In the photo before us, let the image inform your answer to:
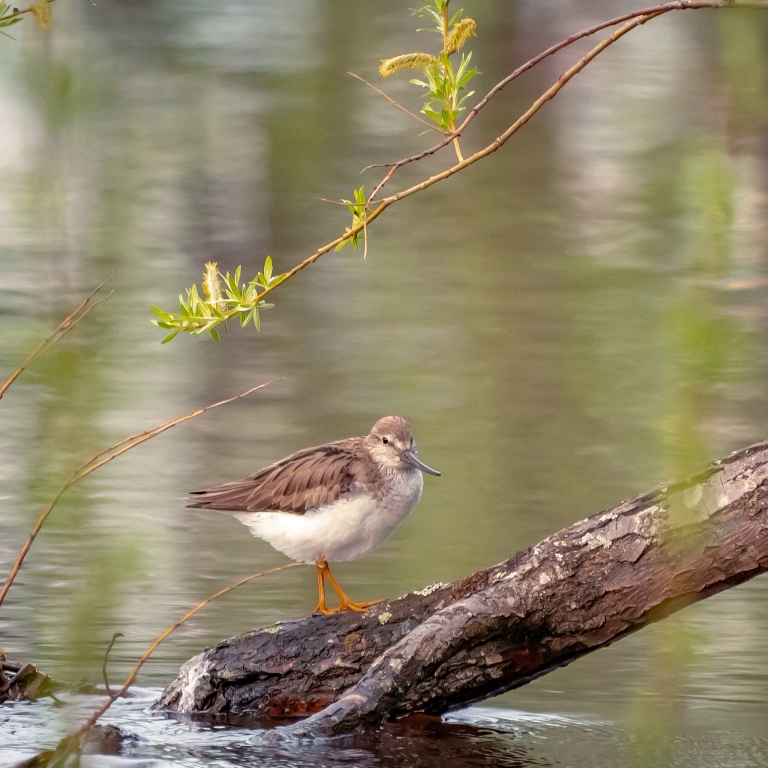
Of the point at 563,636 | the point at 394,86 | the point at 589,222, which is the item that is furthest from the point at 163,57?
the point at 563,636

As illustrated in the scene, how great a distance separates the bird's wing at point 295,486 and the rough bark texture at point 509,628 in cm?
55

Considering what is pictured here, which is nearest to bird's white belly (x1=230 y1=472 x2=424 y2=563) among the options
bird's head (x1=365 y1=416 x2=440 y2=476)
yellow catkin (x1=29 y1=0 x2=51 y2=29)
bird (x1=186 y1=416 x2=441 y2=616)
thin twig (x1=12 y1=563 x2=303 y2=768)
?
bird (x1=186 y1=416 x2=441 y2=616)

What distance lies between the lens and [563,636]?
3439 mm

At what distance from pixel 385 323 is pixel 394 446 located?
14.6ft

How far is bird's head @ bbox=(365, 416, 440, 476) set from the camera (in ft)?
14.3

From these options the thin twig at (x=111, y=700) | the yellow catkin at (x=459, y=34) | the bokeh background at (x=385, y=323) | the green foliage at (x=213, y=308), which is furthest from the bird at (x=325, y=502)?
the yellow catkin at (x=459, y=34)

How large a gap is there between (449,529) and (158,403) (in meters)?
2.24

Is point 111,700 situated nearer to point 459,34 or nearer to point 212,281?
point 212,281

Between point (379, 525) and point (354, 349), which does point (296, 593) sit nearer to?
point (379, 525)

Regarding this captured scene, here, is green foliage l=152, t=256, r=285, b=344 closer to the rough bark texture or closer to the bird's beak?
the rough bark texture

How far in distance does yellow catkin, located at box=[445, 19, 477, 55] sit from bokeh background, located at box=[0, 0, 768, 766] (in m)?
0.15

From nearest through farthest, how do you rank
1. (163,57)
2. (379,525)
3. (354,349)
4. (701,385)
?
(701,385), (379,525), (354,349), (163,57)

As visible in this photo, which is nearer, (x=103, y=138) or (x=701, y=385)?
(x=701, y=385)

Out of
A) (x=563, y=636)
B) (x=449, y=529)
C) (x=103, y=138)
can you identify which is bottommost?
(x=449, y=529)
